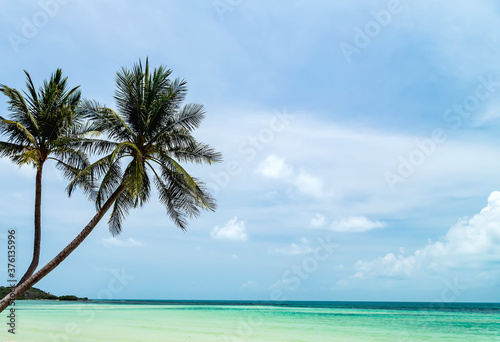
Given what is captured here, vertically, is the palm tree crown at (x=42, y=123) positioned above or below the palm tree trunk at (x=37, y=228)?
above

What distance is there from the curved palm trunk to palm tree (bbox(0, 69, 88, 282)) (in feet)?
2.84

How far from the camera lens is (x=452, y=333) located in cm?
2273

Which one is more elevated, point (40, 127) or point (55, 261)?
point (40, 127)

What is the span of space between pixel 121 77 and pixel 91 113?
52.2 inches

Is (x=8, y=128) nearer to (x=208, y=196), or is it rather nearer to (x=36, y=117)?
(x=36, y=117)

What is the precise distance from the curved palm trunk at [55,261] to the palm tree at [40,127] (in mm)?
865

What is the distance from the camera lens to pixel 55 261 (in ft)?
35.7

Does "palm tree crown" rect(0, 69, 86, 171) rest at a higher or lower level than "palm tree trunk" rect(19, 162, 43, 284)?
higher

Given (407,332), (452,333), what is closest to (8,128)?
(407,332)

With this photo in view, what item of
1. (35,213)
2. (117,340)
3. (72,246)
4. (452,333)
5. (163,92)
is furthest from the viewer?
Result: (452,333)

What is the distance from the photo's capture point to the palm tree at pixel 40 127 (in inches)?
470

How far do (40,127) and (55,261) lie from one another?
385cm

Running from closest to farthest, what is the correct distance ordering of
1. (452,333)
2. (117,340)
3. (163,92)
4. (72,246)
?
(72,246) → (163,92) → (117,340) → (452,333)

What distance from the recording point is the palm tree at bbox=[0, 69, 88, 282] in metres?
11.9
